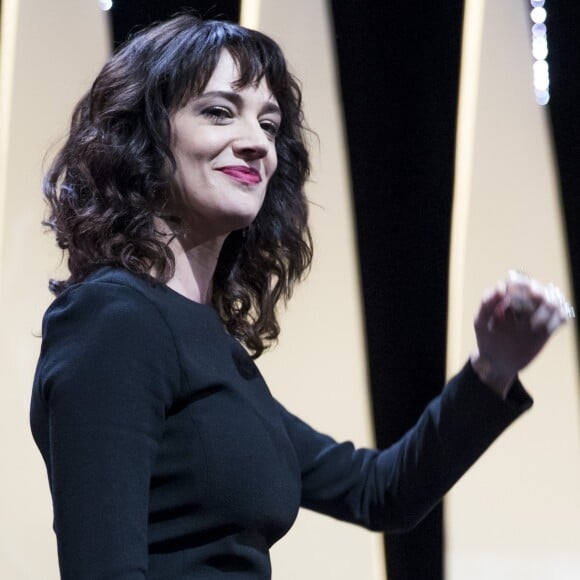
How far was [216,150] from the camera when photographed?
3.08 feet

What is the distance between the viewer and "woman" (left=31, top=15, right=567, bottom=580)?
0.75 meters

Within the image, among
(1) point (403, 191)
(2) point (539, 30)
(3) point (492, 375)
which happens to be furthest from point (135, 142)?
(2) point (539, 30)

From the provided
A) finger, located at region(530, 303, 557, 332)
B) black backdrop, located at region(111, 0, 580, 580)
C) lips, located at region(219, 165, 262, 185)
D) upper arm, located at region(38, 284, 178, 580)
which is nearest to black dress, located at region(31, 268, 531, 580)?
upper arm, located at region(38, 284, 178, 580)

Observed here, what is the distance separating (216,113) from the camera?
958 mm

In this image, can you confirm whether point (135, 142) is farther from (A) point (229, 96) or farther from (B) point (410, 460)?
(B) point (410, 460)

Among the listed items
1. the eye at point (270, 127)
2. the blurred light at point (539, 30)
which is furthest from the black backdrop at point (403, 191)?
the eye at point (270, 127)

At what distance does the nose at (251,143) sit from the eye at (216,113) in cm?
2

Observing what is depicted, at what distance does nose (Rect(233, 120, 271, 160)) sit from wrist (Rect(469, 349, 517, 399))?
0.29 meters

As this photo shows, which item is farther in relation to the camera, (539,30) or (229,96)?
(539,30)

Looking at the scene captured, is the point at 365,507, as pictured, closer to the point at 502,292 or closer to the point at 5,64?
the point at 502,292

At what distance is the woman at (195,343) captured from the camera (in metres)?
0.75

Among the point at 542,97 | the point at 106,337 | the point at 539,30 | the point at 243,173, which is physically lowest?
the point at 106,337

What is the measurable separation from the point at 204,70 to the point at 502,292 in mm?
Answer: 352

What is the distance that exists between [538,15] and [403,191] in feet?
1.32
